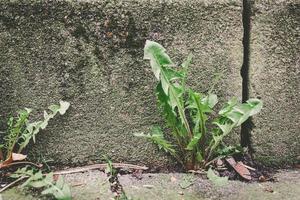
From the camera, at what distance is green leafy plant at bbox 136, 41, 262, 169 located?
1773 millimetres

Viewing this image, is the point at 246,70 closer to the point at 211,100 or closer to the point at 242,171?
the point at 211,100

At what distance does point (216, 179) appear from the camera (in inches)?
71.1

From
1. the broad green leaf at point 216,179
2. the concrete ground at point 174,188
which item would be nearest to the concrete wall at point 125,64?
the concrete ground at point 174,188

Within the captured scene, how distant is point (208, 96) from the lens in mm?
1831

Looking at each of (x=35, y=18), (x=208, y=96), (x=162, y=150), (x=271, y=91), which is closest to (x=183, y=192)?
(x=162, y=150)

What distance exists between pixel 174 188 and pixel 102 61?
0.60 metres

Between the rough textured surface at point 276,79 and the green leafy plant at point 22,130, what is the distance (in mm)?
834

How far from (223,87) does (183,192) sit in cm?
49

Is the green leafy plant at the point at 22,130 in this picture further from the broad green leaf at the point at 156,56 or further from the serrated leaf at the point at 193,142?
the serrated leaf at the point at 193,142

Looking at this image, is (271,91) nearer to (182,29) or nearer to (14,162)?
(182,29)

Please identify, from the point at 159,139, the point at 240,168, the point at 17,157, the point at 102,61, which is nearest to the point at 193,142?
the point at 159,139

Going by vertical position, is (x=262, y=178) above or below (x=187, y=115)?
below

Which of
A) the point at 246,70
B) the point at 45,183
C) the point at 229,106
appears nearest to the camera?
the point at 45,183

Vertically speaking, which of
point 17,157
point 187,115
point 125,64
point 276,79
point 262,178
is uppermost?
point 125,64
